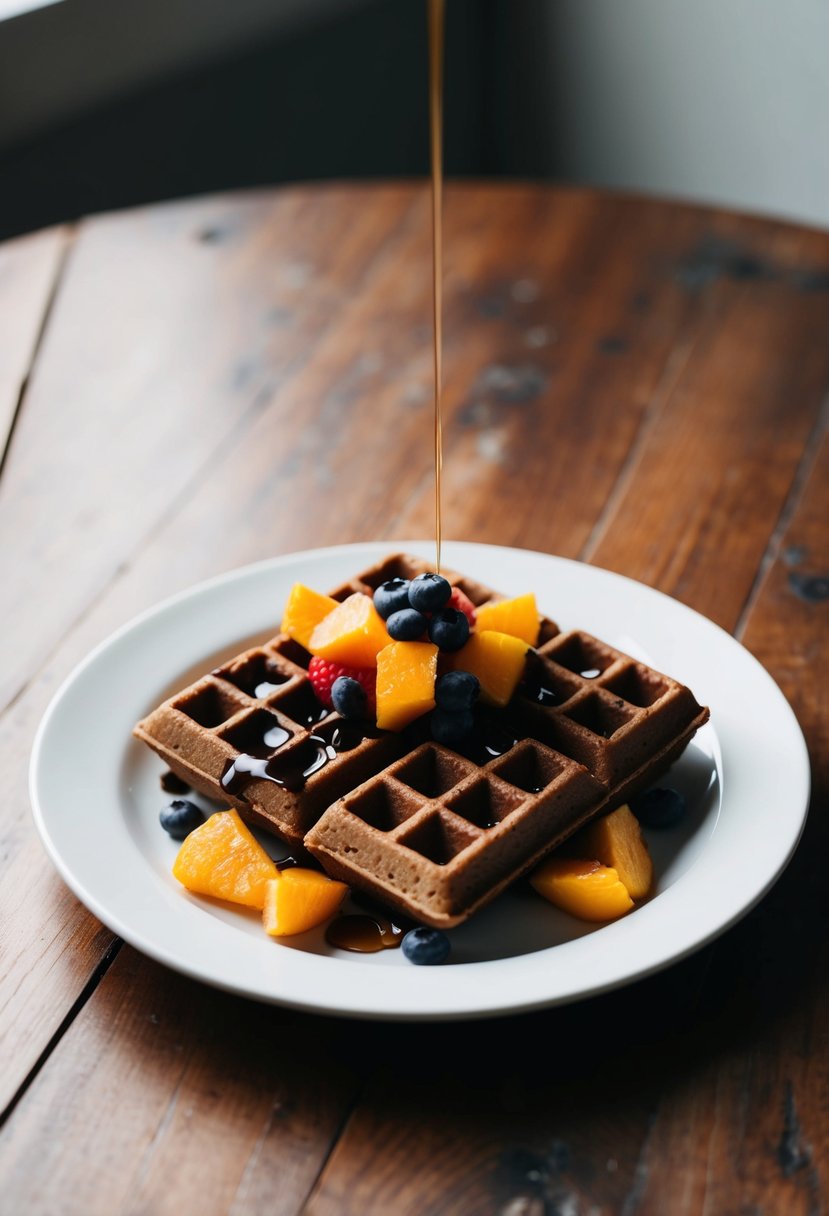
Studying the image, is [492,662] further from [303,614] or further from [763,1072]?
[763,1072]

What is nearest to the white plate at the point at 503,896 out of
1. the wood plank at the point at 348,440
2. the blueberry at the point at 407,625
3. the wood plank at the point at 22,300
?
the wood plank at the point at 348,440

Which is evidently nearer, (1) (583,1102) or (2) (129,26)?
(1) (583,1102)

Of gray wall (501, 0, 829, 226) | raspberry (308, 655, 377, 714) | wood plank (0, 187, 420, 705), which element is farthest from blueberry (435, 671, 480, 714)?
gray wall (501, 0, 829, 226)

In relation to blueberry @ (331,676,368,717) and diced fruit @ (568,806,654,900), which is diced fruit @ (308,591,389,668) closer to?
blueberry @ (331,676,368,717)

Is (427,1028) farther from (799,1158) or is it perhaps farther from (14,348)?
(14,348)

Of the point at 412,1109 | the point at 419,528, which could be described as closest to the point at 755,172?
the point at 419,528

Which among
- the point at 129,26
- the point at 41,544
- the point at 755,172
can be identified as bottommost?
the point at 755,172
